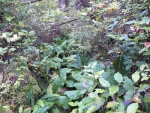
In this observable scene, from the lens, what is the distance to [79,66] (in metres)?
2.74

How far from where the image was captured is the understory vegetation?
180 centimetres

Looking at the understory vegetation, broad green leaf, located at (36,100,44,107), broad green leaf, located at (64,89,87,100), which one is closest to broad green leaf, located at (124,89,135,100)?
the understory vegetation

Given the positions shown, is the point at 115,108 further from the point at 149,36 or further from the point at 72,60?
the point at 72,60

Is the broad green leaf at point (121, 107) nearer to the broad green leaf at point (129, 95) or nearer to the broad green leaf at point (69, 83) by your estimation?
the broad green leaf at point (129, 95)

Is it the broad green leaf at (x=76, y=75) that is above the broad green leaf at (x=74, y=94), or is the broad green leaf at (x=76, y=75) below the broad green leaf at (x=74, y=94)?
above

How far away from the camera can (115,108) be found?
1771 mm

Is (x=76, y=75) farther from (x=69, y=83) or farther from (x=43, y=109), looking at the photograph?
(x=43, y=109)

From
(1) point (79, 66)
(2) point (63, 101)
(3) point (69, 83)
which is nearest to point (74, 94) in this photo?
(2) point (63, 101)

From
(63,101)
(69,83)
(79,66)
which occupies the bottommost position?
(63,101)

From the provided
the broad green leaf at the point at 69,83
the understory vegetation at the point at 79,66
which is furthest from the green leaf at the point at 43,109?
the broad green leaf at the point at 69,83

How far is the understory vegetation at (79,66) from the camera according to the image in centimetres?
180

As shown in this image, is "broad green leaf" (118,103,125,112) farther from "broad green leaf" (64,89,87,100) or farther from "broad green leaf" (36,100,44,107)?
"broad green leaf" (36,100,44,107)

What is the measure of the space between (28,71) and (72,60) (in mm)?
684

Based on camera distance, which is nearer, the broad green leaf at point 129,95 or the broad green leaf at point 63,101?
the broad green leaf at point 129,95
